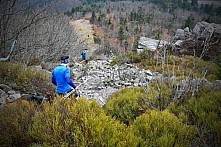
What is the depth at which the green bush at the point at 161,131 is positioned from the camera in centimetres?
347

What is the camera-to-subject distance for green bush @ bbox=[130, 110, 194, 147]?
11.4 ft

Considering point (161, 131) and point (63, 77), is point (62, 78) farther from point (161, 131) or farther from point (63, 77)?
point (161, 131)

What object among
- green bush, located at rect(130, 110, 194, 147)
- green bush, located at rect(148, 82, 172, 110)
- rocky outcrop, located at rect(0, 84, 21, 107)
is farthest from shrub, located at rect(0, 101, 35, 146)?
green bush, located at rect(148, 82, 172, 110)

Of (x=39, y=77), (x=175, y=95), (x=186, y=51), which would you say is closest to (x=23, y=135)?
(x=175, y=95)

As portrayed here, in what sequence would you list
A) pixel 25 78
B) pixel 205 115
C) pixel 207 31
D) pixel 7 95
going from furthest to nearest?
pixel 207 31, pixel 25 78, pixel 7 95, pixel 205 115

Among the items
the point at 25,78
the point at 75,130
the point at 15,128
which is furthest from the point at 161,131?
the point at 25,78

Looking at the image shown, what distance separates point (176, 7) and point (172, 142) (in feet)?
247

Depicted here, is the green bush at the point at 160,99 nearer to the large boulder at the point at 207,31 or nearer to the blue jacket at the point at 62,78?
the blue jacket at the point at 62,78

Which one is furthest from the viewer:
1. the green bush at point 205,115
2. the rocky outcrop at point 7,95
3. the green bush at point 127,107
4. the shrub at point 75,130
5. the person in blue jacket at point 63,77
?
the rocky outcrop at point 7,95

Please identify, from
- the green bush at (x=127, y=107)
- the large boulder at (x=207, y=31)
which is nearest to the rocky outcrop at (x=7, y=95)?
the green bush at (x=127, y=107)

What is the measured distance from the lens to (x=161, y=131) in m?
3.78

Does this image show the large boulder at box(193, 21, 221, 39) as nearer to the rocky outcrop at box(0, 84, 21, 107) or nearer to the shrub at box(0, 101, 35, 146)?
the rocky outcrop at box(0, 84, 21, 107)

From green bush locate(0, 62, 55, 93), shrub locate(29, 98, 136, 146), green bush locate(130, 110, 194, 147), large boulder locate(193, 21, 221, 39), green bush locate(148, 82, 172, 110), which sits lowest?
green bush locate(0, 62, 55, 93)

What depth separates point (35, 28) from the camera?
545 inches
